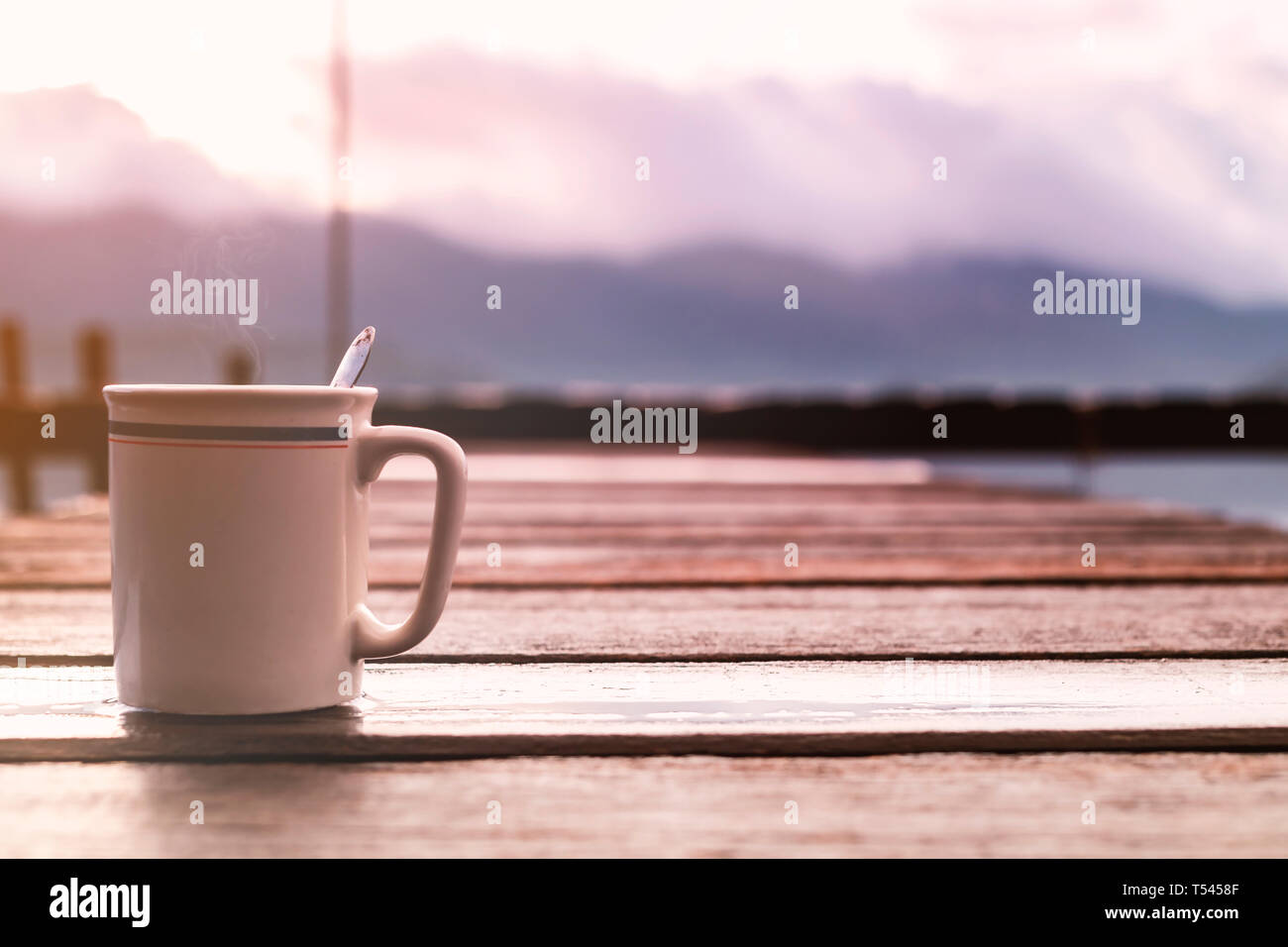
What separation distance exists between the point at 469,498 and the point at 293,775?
2063mm

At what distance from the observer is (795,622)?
1186 mm

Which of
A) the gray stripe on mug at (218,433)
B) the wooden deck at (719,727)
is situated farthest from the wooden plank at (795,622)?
the gray stripe on mug at (218,433)

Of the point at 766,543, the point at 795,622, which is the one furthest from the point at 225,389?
the point at 766,543

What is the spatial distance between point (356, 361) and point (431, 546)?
171mm

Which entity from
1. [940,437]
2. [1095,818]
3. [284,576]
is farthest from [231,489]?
[940,437]

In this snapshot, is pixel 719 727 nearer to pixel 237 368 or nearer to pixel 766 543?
pixel 766 543

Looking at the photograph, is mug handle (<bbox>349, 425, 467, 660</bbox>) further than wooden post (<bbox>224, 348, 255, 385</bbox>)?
No

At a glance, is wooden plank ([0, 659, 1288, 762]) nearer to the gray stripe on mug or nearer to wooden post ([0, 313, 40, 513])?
the gray stripe on mug

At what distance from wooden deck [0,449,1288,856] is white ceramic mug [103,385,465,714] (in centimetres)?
3

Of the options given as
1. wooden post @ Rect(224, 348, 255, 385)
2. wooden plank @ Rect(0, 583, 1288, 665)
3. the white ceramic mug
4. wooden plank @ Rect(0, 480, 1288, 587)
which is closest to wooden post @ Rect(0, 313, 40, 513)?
wooden post @ Rect(224, 348, 255, 385)

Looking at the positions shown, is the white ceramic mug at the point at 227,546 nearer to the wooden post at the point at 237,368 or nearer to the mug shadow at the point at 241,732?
the mug shadow at the point at 241,732

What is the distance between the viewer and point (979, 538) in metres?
1.98

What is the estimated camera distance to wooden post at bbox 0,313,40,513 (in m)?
5.18
